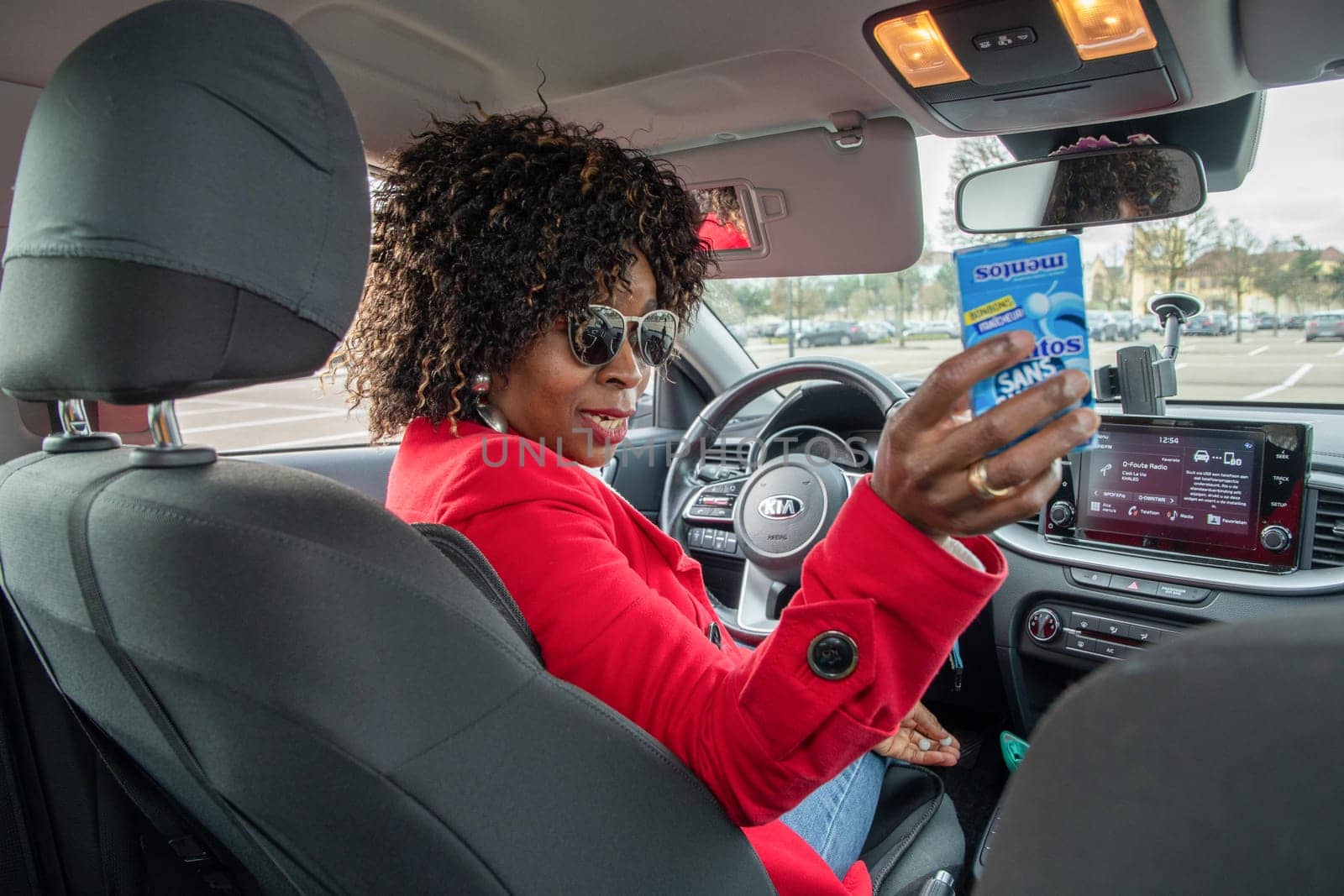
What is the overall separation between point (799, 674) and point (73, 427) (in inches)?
38.0

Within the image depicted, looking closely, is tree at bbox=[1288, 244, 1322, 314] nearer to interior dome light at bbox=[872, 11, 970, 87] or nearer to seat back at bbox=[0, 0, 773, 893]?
interior dome light at bbox=[872, 11, 970, 87]

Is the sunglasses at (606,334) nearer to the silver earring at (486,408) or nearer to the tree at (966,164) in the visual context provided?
the silver earring at (486,408)

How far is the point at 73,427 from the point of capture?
3.93 feet

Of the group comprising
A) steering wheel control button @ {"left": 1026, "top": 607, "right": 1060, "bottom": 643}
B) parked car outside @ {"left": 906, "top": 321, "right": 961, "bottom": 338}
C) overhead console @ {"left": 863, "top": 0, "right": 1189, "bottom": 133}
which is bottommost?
steering wheel control button @ {"left": 1026, "top": 607, "right": 1060, "bottom": 643}

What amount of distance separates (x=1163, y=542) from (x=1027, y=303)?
1.66 metres

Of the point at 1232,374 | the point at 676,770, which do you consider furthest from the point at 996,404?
the point at 1232,374

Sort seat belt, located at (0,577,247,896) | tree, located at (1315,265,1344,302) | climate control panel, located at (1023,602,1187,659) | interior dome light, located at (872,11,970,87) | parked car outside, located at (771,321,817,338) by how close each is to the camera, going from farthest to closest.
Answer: parked car outside, located at (771,321,817,338) < tree, located at (1315,265,1344,302) < climate control panel, located at (1023,602,1187,659) < interior dome light, located at (872,11,970,87) < seat belt, located at (0,577,247,896)

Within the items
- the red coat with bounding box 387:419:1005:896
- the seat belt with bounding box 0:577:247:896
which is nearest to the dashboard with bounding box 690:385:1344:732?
the red coat with bounding box 387:419:1005:896

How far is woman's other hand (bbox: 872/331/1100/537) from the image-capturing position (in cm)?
82

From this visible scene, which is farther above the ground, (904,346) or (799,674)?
(904,346)

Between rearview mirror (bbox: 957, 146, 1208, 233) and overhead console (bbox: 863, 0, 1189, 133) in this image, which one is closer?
overhead console (bbox: 863, 0, 1189, 133)

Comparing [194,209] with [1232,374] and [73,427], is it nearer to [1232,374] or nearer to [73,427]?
[73,427]

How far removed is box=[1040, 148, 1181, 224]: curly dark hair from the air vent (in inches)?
29.6

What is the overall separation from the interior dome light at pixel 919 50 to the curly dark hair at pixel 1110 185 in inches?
12.6
